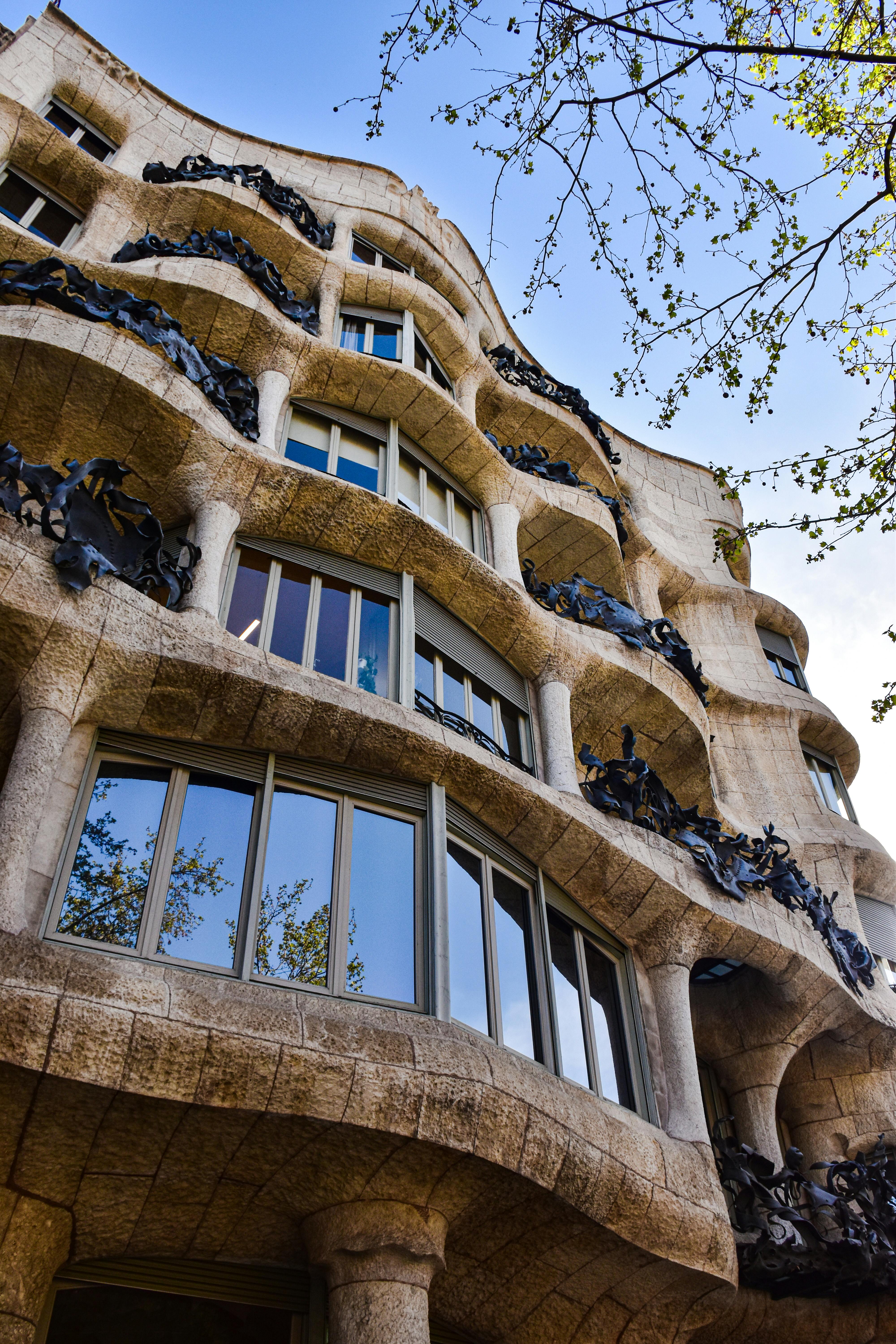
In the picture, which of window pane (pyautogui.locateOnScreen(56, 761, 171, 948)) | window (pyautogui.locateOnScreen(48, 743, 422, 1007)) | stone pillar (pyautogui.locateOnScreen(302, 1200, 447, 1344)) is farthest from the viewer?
window (pyautogui.locateOnScreen(48, 743, 422, 1007))

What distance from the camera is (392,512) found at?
1205 centimetres

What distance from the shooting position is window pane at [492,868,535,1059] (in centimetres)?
940

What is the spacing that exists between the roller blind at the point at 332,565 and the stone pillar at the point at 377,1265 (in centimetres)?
636

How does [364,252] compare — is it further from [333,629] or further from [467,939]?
[467,939]

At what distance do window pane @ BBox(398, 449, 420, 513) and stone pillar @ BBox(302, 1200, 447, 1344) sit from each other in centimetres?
855

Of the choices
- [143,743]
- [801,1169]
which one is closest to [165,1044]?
[143,743]

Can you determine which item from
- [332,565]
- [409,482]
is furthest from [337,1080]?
[409,482]

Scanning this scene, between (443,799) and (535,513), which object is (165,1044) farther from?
(535,513)

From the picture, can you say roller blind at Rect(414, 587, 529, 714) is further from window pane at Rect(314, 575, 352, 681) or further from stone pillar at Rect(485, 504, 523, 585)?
stone pillar at Rect(485, 504, 523, 585)

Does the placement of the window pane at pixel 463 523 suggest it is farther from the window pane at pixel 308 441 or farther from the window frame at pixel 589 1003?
the window frame at pixel 589 1003

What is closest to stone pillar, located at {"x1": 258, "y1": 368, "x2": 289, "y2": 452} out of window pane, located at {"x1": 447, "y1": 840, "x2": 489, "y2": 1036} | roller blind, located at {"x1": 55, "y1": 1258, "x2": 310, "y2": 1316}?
window pane, located at {"x1": 447, "y1": 840, "x2": 489, "y2": 1036}

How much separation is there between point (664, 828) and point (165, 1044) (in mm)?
7329

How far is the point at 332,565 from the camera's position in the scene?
11.8m

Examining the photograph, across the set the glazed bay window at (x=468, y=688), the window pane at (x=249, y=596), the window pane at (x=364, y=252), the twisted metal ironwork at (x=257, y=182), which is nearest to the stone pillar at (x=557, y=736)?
the glazed bay window at (x=468, y=688)
